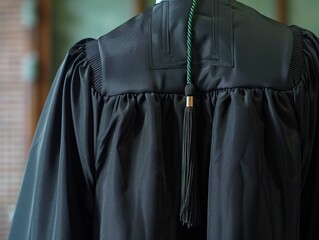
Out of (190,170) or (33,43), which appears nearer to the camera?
(190,170)

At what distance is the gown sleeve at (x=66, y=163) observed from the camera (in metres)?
0.59

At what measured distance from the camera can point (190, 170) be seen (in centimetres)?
55

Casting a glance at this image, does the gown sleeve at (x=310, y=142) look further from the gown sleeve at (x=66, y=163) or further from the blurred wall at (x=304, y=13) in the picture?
the blurred wall at (x=304, y=13)

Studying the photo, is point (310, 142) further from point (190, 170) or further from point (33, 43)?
point (33, 43)

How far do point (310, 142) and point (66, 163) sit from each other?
1.17 ft

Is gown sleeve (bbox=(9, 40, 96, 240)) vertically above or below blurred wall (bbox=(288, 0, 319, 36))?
below

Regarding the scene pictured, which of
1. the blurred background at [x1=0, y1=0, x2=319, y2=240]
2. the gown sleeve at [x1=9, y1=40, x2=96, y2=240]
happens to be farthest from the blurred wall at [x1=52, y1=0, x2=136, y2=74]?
the gown sleeve at [x1=9, y1=40, x2=96, y2=240]

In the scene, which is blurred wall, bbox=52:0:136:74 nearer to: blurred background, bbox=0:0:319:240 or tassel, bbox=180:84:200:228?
blurred background, bbox=0:0:319:240

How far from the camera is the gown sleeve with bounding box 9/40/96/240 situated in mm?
595

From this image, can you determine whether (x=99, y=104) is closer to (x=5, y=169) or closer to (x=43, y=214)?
(x=43, y=214)

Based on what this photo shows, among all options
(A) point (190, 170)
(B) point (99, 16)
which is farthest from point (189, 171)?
(B) point (99, 16)

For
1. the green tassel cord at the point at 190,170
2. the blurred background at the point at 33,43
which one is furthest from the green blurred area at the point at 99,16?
the green tassel cord at the point at 190,170

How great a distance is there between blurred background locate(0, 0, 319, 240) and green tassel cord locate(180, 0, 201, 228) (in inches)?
42.4

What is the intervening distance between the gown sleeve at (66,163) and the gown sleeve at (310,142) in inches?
12.1
